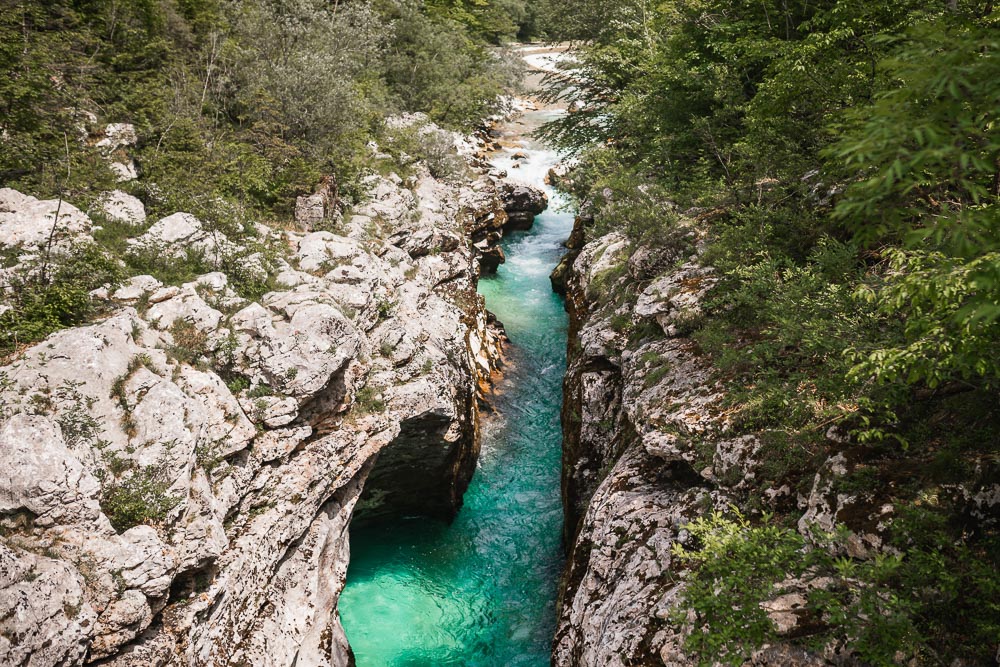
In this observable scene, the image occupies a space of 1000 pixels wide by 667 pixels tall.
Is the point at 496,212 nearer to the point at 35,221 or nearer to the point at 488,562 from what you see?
the point at 488,562

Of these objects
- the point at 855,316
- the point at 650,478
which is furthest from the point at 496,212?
the point at 855,316

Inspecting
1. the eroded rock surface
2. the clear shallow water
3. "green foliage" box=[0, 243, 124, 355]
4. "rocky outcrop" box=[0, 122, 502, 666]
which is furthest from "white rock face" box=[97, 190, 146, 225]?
the eroded rock surface

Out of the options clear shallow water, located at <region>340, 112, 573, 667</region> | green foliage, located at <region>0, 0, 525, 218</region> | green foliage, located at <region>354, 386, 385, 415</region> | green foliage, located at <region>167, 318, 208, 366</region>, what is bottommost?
clear shallow water, located at <region>340, 112, 573, 667</region>

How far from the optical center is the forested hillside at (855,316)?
4.09 m

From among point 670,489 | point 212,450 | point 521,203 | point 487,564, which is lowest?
point 487,564

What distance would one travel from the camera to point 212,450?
9070 mm

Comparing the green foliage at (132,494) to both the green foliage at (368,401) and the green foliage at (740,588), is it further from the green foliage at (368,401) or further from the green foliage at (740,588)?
the green foliage at (740,588)

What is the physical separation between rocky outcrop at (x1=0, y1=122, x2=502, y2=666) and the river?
113 centimetres

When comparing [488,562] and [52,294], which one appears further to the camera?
[488,562]

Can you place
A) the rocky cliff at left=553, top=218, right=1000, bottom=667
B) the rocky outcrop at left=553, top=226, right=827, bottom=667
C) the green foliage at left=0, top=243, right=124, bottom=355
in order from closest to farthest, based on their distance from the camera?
1. the rocky cliff at left=553, top=218, right=1000, bottom=667
2. the rocky outcrop at left=553, top=226, right=827, bottom=667
3. the green foliage at left=0, top=243, right=124, bottom=355

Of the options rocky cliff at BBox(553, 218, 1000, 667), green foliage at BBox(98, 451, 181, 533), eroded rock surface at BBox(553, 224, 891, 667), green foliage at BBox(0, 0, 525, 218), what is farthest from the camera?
green foliage at BBox(0, 0, 525, 218)

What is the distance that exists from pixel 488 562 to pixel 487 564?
68 millimetres

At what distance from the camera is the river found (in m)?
12.2

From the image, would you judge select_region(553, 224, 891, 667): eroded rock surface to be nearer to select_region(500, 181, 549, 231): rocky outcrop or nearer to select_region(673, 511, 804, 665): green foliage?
select_region(673, 511, 804, 665): green foliage
